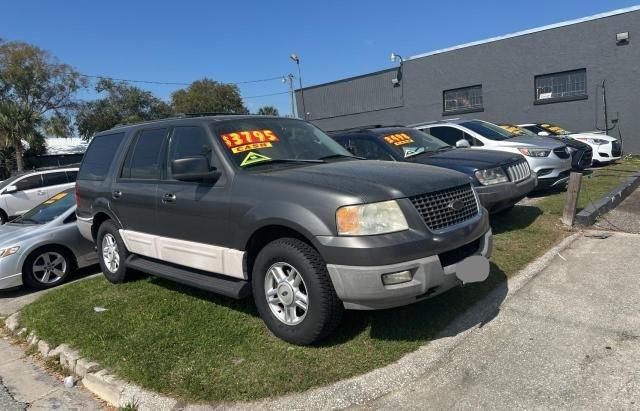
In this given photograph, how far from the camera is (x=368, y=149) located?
7430 millimetres

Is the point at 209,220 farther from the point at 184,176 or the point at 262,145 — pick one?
the point at 262,145

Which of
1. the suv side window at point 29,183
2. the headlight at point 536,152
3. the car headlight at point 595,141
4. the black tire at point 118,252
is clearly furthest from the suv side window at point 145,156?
the car headlight at point 595,141

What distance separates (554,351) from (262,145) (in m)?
2.87

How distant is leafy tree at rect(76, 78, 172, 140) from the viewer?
37875mm

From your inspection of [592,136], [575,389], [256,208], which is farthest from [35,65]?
[575,389]

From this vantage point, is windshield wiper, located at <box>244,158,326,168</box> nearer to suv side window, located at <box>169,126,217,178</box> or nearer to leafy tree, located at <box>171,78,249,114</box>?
suv side window, located at <box>169,126,217,178</box>

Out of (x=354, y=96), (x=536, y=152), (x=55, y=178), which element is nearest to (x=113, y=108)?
(x=354, y=96)

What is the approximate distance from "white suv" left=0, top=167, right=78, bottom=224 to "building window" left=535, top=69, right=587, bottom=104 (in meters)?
17.6

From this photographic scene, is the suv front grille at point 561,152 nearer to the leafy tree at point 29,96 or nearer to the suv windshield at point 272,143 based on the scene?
the suv windshield at point 272,143

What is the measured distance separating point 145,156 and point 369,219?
299 cm

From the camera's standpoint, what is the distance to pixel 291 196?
3.69 metres

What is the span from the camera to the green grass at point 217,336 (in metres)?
3.47

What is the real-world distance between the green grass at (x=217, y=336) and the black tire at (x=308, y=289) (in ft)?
0.48

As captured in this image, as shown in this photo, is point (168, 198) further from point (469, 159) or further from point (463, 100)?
point (463, 100)
